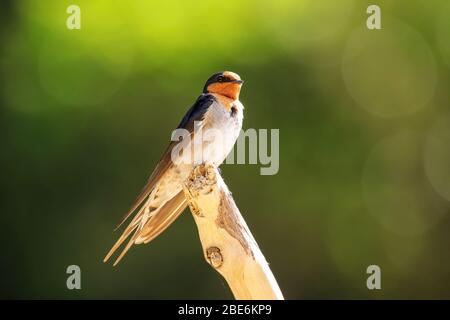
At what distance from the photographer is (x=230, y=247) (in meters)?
3.48

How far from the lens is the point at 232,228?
3529 millimetres

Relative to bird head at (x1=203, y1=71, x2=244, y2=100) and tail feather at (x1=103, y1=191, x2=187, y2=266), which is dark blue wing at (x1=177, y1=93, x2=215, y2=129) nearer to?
bird head at (x1=203, y1=71, x2=244, y2=100)

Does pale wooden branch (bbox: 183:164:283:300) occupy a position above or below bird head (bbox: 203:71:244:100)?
below

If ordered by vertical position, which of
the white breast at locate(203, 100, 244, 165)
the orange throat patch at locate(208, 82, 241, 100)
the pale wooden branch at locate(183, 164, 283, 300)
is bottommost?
the pale wooden branch at locate(183, 164, 283, 300)

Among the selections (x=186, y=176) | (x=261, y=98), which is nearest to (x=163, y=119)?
(x=261, y=98)

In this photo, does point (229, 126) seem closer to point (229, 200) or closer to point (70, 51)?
point (229, 200)

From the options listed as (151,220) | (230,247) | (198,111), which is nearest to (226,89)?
(198,111)

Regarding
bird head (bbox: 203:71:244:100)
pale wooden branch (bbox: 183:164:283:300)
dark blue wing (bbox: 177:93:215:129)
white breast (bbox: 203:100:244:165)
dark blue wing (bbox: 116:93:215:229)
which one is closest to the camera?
pale wooden branch (bbox: 183:164:283:300)

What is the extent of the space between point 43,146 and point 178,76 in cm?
107

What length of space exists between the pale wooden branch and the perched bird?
20.0 inches

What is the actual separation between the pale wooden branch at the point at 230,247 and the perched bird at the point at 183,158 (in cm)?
51

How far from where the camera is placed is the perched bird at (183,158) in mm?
4262

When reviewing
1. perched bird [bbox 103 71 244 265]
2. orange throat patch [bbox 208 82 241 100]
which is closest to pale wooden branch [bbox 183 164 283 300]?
perched bird [bbox 103 71 244 265]

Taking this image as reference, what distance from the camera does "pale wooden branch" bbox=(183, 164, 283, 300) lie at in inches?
134
